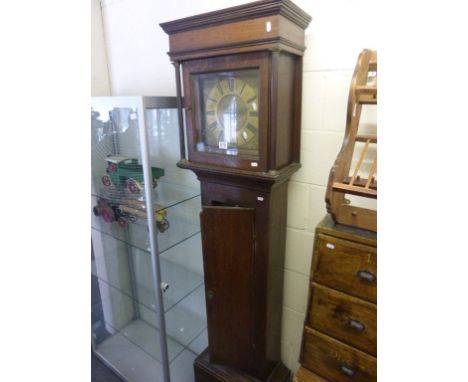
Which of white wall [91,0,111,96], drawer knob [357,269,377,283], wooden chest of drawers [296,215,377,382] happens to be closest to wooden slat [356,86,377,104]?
wooden chest of drawers [296,215,377,382]

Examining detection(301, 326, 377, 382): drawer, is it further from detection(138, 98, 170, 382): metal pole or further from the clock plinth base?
detection(138, 98, 170, 382): metal pole

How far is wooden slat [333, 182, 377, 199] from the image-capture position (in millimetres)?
733

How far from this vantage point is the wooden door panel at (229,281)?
1080 millimetres

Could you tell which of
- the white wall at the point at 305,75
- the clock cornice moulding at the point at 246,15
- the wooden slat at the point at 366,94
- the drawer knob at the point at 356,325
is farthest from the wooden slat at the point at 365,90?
the drawer knob at the point at 356,325

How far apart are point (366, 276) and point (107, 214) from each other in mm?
1291

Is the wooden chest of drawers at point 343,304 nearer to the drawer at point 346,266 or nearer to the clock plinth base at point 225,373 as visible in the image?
the drawer at point 346,266

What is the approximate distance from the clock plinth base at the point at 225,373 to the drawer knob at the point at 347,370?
0.49 m

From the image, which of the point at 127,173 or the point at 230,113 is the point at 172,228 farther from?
the point at 230,113

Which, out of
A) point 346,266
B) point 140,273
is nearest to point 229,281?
point 346,266

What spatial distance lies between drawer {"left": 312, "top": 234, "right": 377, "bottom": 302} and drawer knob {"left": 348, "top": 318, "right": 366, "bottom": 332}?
81 millimetres

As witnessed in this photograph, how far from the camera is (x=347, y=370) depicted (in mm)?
900
